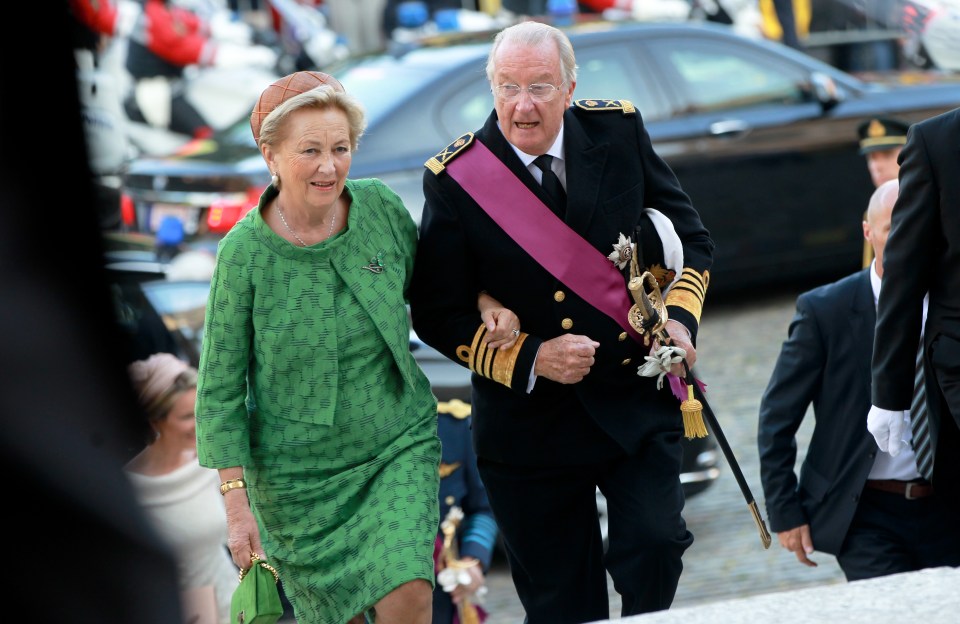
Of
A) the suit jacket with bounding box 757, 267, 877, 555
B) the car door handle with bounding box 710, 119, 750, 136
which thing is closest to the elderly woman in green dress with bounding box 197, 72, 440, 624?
the suit jacket with bounding box 757, 267, 877, 555

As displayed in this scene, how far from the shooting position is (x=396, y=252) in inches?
157

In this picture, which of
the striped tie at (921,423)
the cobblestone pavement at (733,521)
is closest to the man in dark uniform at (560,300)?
the striped tie at (921,423)

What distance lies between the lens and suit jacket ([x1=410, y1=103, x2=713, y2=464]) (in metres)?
4.02

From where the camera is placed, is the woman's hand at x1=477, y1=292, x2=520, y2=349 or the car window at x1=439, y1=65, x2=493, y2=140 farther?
the car window at x1=439, y1=65, x2=493, y2=140

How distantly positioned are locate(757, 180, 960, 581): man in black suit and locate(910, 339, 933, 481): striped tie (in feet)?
1.07

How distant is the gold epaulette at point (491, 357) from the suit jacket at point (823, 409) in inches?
43.7

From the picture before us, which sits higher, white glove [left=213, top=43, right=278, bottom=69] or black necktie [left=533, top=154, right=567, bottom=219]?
black necktie [left=533, top=154, right=567, bottom=219]

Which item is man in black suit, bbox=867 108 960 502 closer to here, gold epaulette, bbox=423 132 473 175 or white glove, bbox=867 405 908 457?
white glove, bbox=867 405 908 457

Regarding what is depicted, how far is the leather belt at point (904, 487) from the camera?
4.55 m

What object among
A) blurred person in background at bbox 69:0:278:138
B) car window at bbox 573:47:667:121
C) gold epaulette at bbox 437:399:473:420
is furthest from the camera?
blurred person in background at bbox 69:0:278:138

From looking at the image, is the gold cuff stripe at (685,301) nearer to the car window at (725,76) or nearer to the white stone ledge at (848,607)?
the white stone ledge at (848,607)

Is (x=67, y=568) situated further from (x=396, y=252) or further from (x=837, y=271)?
(x=837, y=271)

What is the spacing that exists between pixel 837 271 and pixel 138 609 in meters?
6.75

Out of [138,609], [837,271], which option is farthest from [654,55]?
[138,609]
